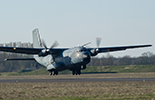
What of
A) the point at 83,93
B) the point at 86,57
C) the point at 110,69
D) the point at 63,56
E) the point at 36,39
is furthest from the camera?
the point at 110,69

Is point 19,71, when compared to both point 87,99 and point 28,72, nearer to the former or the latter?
point 28,72

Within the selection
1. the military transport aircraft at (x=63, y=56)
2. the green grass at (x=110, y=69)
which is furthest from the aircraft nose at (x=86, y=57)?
the green grass at (x=110, y=69)

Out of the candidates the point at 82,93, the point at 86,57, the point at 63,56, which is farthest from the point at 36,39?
the point at 82,93

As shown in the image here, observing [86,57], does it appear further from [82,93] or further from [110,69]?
[110,69]

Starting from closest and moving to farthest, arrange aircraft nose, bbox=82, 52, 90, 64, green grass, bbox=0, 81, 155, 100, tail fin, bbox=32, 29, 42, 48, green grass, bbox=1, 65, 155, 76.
→ green grass, bbox=0, 81, 155, 100 < aircraft nose, bbox=82, 52, 90, 64 < tail fin, bbox=32, 29, 42, 48 < green grass, bbox=1, 65, 155, 76

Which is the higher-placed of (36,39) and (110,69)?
(36,39)

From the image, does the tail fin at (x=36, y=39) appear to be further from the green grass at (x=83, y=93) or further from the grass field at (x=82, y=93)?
the green grass at (x=83, y=93)

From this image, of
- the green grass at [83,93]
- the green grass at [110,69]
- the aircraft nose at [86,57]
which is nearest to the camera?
the green grass at [83,93]

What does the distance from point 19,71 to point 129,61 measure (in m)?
56.2

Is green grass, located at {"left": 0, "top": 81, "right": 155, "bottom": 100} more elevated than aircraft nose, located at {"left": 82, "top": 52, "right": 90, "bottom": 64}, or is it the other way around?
aircraft nose, located at {"left": 82, "top": 52, "right": 90, "bottom": 64}

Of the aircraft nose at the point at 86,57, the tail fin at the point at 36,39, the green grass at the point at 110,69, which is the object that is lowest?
the green grass at the point at 110,69

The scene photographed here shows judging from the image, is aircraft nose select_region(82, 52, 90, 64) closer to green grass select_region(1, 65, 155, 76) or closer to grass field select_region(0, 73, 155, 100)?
grass field select_region(0, 73, 155, 100)

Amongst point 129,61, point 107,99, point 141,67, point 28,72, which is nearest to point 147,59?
point 129,61

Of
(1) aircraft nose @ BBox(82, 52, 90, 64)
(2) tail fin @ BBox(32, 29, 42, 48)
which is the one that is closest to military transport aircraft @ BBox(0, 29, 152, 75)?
(1) aircraft nose @ BBox(82, 52, 90, 64)
